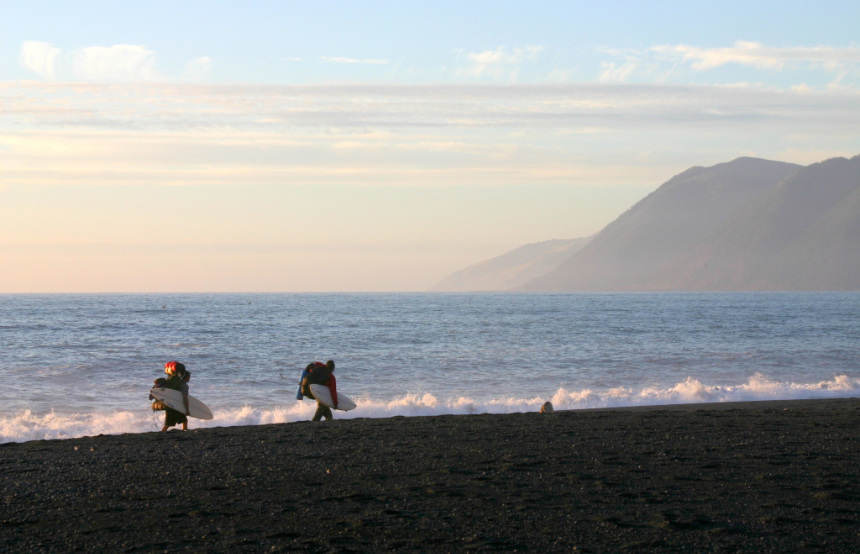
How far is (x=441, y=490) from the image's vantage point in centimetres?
837

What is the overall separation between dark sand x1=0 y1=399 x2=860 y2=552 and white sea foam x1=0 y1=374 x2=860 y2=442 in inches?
141

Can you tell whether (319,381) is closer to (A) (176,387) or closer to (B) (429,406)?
(A) (176,387)

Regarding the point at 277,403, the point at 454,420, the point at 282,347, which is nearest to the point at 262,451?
the point at 454,420

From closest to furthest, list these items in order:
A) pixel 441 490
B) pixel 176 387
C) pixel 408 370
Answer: pixel 441 490, pixel 176 387, pixel 408 370

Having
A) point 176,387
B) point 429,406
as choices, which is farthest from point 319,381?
point 429,406

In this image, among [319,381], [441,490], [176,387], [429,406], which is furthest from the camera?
[429,406]

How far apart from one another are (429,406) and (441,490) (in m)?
10.6

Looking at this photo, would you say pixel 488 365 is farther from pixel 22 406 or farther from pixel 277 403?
pixel 22 406

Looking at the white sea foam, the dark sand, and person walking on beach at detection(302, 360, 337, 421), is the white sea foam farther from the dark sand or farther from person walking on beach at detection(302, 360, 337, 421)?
the dark sand

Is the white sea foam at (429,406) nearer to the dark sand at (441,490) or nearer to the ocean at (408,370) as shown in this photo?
the ocean at (408,370)

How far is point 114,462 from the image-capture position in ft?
32.8

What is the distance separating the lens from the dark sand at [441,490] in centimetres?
676

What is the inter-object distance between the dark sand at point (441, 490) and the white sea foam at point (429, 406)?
3.58 metres

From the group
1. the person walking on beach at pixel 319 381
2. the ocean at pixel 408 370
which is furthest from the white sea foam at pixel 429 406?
the person walking on beach at pixel 319 381
